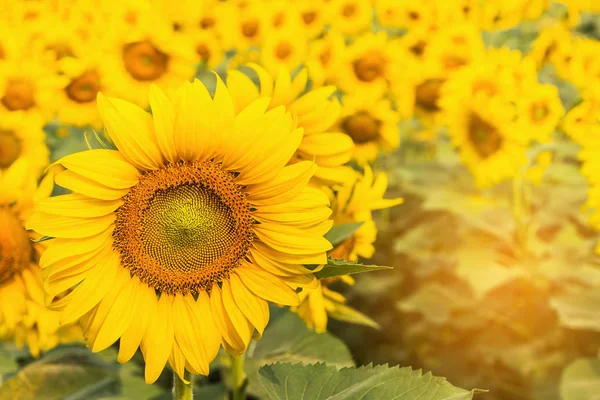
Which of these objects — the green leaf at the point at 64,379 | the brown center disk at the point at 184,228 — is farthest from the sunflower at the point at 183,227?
the green leaf at the point at 64,379

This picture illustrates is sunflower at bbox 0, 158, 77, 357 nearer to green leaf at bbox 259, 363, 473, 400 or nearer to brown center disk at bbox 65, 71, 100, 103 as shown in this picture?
green leaf at bbox 259, 363, 473, 400

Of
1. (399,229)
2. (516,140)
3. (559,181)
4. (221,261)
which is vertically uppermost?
(221,261)

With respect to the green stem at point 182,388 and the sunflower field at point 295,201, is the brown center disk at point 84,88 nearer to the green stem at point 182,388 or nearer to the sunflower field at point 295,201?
the sunflower field at point 295,201

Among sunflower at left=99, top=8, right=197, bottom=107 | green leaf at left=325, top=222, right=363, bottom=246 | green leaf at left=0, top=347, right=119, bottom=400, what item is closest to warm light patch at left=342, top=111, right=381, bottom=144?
sunflower at left=99, top=8, right=197, bottom=107

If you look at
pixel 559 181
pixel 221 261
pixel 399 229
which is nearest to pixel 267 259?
pixel 221 261

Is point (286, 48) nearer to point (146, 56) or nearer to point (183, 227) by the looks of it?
point (146, 56)

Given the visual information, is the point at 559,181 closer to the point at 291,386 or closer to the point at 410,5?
the point at 410,5

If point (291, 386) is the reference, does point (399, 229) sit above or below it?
below
